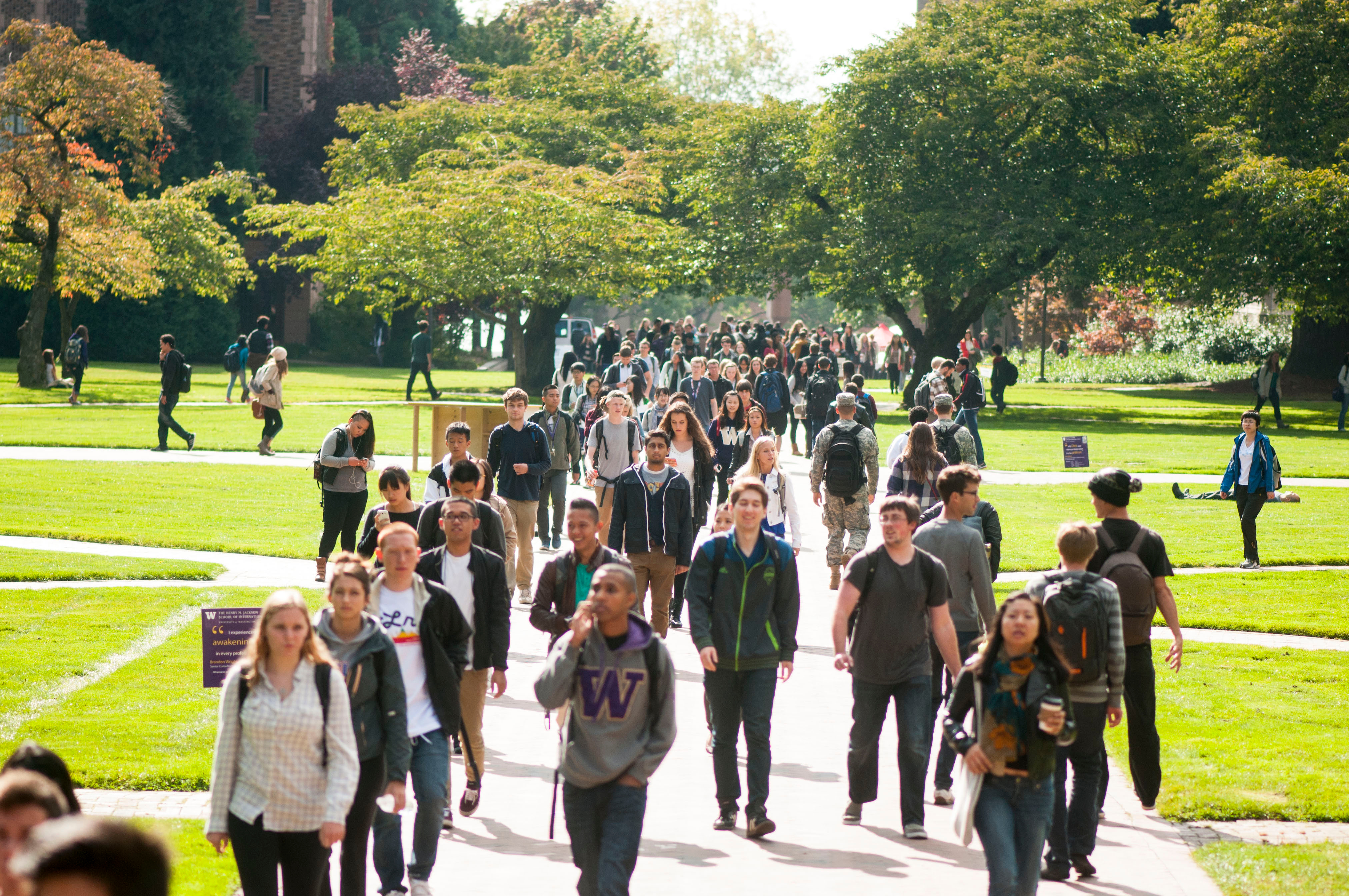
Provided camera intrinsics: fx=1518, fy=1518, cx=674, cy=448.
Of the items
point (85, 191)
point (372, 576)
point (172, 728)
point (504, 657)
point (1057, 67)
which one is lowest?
point (172, 728)

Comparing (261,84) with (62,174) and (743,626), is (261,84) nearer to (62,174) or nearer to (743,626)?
(62,174)

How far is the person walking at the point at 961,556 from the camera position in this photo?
817 centimetres

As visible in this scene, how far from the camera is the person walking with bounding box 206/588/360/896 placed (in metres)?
5.30

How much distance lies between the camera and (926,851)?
7434 mm

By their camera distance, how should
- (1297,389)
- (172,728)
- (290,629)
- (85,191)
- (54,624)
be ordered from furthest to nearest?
(1297,389) → (85,191) → (54,624) → (172,728) → (290,629)

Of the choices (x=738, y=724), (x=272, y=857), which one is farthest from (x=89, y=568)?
(x=272, y=857)

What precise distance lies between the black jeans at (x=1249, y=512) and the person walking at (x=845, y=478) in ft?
15.7

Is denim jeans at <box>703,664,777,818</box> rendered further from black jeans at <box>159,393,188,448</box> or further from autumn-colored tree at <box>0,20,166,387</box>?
autumn-colored tree at <box>0,20,166,387</box>

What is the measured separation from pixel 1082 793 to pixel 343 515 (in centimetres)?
803

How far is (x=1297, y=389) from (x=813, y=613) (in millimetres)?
37542

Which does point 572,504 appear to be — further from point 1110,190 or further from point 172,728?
point 1110,190

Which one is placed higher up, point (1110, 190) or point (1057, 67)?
point (1057, 67)

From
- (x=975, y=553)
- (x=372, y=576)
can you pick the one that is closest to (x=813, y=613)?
(x=975, y=553)

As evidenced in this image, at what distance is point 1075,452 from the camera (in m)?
18.8
